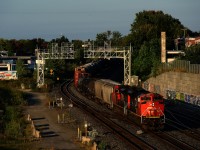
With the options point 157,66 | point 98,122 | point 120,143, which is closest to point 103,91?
point 98,122

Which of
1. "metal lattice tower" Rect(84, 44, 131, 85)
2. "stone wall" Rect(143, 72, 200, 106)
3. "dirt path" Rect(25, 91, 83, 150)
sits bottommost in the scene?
"dirt path" Rect(25, 91, 83, 150)

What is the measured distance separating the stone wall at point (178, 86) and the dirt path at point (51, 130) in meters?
19.3

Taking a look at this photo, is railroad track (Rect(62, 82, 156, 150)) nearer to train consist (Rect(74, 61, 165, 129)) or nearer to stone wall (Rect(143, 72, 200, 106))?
train consist (Rect(74, 61, 165, 129))

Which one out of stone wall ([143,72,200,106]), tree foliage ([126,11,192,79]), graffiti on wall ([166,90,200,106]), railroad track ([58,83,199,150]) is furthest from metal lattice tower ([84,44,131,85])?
railroad track ([58,83,199,150])

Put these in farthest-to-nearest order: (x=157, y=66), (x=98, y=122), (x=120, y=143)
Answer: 1. (x=157, y=66)
2. (x=98, y=122)
3. (x=120, y=143)

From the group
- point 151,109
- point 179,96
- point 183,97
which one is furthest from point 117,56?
point 151,109

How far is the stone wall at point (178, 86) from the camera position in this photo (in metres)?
60.4

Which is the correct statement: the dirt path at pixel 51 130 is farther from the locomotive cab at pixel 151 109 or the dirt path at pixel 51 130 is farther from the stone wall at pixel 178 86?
the stone wall at pixel 178 86

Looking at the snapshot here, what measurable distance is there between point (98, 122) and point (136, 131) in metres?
6.13

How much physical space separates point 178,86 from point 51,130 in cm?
3260

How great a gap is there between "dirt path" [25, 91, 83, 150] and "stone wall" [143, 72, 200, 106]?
63.2 ft

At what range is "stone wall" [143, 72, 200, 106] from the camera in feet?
198

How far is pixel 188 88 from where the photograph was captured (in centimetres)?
6275

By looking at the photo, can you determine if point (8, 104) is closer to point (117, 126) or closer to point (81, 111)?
point (81, 111)
